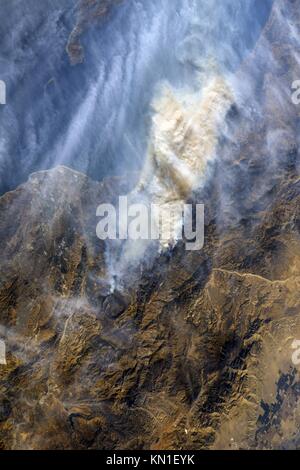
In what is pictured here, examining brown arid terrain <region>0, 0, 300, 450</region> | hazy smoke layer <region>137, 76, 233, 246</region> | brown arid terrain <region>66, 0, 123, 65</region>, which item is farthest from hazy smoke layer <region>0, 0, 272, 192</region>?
brown arid terrain <region>0, 0, 300, 450</region>

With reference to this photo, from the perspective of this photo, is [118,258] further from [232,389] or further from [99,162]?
[232,389]

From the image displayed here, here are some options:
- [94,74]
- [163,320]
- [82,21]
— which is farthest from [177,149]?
[163,320]

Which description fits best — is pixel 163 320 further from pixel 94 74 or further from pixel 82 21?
pixel 82 21

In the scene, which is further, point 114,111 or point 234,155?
point 234,155

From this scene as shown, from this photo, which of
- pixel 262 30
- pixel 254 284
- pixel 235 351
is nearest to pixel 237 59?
pixel 262 30

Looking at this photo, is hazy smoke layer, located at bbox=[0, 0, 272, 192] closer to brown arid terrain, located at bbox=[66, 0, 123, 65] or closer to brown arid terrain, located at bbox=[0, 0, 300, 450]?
brown arid terrain, located at bbox=[66, 0, 123, 65]
